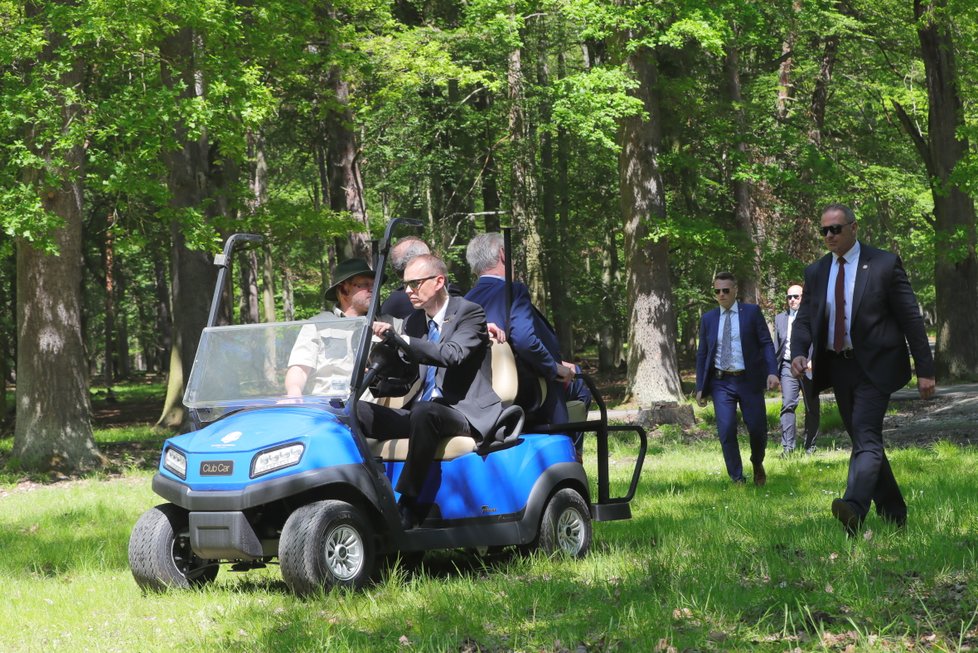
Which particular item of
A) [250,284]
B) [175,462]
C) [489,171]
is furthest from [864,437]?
[250,284]

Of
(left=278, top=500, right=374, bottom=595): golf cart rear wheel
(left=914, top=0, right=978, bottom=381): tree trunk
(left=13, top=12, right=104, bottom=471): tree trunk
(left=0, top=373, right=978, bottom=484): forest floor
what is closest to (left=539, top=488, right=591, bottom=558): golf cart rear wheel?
(left=278, top=500, right=374, bottom=595): golf cart rear wheel

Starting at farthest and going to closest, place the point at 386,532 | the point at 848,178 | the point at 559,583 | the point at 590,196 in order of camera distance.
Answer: the point at 590,196 < the point at 848,178 < the point at 386,532 < the point at 559,583

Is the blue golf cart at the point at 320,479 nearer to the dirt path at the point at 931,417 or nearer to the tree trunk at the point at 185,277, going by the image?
the dirt path at the point at 931,417

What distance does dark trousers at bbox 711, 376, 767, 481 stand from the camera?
426 inches

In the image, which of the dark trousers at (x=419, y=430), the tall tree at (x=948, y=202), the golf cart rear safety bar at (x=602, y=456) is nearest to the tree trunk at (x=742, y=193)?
the tall tree at (x=948, y=202)

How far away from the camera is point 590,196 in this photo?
33.1 m

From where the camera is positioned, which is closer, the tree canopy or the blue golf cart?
the blue golf cart

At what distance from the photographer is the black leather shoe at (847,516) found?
7.24 metres

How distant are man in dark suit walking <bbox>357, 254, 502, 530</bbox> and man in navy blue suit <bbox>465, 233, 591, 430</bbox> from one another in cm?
31

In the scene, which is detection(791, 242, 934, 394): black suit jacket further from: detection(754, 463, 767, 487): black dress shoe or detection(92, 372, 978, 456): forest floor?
detection(92, 372, 978, 456): forest floor

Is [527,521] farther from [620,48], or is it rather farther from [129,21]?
[620,48]

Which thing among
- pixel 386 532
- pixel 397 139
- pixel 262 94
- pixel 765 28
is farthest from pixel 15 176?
pixel 397 139

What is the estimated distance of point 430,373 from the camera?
752cm

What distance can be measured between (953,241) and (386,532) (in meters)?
18.3
